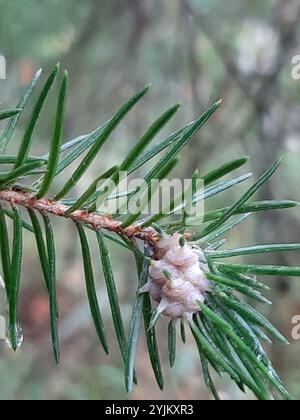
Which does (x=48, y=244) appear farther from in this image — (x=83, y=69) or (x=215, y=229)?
(x=83, y=69)

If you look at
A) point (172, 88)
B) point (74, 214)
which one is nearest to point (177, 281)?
point (74, 214)

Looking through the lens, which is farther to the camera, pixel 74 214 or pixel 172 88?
pixel 172 88

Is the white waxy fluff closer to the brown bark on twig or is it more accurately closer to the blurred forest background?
the brown bark on twig

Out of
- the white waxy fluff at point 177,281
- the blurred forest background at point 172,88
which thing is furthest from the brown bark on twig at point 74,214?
the blurred forest background at point 172,88

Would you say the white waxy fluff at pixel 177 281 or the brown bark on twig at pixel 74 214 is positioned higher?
the brown bark on twig at pixel 74 214

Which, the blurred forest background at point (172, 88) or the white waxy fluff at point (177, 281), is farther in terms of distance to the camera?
the blurred forest background at point (172, 88)

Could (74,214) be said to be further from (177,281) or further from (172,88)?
(172,88)

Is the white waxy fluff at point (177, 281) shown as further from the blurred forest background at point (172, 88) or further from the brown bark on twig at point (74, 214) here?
the blurred forest background at point (172, 88)
